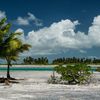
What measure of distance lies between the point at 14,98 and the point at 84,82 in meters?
12.4

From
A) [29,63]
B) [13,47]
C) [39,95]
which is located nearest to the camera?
[39,95]

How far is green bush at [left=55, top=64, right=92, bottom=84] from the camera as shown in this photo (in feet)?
101

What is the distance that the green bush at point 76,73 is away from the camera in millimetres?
30906

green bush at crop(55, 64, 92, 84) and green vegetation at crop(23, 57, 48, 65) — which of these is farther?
green vegetation at crop(23, 57, 48, 65)

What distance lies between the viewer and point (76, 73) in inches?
1227

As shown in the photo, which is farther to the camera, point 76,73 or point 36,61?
point 36,61

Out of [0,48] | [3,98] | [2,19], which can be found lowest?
[3,98]

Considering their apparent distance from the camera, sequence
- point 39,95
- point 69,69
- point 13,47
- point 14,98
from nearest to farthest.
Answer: point 14,98, point 39,95, point 69,69, point 13,47

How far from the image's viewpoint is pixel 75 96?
21.2 m

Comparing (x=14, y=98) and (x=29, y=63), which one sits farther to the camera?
(x=29, y=63)

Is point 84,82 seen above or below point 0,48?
below

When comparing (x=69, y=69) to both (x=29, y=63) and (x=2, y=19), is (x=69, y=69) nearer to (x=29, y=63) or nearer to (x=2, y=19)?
(x=2, y=19)

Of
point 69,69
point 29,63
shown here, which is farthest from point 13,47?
point 29,63

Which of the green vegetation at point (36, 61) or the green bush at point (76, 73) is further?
the green vegetation at point (36, 61)
